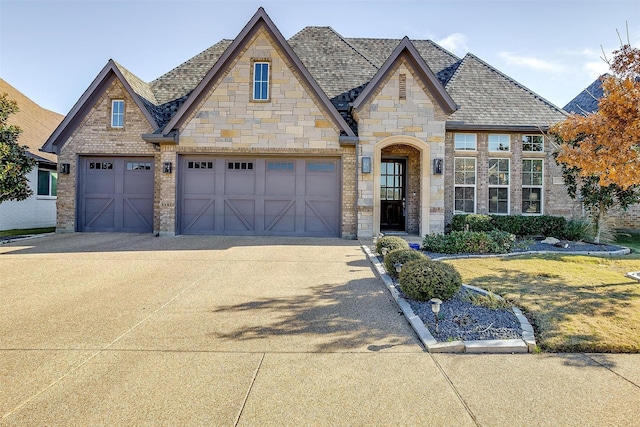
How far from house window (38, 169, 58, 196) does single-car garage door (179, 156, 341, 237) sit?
9037mm

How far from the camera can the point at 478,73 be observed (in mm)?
15266

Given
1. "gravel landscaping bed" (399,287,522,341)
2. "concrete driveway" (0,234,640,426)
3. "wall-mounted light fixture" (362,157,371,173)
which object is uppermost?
"wall-mounted light fixture" (362,157,371,173)

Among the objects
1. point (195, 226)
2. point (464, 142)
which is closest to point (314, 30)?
point (464, 142)

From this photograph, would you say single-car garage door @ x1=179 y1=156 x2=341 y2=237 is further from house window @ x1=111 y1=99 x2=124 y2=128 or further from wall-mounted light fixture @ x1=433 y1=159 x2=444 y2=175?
wall-mounted light fixture @ x1=433 y1=159 x2=444 y2=175

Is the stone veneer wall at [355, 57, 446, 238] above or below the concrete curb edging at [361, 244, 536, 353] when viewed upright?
above

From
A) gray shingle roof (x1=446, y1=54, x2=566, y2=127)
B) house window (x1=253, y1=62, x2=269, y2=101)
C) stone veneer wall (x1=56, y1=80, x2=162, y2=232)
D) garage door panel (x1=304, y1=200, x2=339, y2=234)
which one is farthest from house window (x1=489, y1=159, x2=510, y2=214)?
stone veneer wall (x1=56, y1=80, x2=162, y2=232)

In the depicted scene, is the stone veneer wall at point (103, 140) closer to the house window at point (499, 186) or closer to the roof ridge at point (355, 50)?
the roof ridge at point (355, 50)

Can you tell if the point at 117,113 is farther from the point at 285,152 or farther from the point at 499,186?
the point at 499,186

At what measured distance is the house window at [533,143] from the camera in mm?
13180

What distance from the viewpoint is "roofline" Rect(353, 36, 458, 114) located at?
37.6 ft

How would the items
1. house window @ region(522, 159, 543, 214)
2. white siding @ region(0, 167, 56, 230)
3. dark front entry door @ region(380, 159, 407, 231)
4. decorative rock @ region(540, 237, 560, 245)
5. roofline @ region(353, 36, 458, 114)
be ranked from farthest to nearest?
white siding @ region(0, 167, 56, 230), dark front entry door @ region(380, 159, 407, 231), house window @ region(522, 159, 543, 214), roofline @ region(353, 36, 458, 114), decorative rock @ region(540, 237, 560, 245)

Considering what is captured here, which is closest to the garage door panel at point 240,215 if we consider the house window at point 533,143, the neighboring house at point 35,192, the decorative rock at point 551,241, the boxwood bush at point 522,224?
the boxwood bush at point 522,224

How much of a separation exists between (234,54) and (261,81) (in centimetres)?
124

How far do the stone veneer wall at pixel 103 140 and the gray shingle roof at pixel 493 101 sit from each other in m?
11.2
